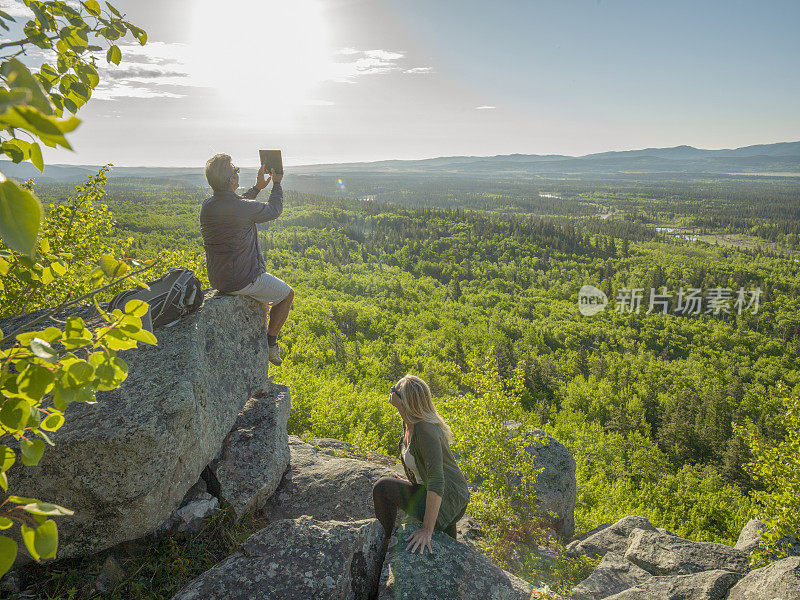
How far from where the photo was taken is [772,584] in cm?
617

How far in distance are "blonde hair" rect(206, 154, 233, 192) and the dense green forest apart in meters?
5.20

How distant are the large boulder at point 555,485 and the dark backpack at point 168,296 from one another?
8.91 metres

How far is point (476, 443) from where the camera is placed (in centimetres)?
1025

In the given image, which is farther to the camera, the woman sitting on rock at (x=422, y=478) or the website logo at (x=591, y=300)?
the website logo at (x=591, y=300)

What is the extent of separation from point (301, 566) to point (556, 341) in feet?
221

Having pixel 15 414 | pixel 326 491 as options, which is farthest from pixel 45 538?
pixel 326 491

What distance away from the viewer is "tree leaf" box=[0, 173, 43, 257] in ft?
2.64

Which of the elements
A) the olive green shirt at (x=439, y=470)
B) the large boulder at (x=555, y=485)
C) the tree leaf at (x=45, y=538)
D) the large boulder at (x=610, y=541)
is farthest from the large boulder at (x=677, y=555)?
the tree leaf at (x=45, y=538)

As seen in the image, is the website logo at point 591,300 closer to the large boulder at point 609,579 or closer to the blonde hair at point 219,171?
the large boulder at point 609,579

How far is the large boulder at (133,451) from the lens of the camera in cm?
457

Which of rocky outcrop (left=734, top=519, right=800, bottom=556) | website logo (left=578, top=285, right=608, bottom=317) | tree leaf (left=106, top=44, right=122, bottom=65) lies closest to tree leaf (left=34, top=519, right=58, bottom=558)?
tree leaf (left=106, top=44, right=122, bottom=65)

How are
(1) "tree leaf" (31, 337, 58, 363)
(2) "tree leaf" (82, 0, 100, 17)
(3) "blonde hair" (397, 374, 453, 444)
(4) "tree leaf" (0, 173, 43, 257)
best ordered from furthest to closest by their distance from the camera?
(3) "blonde hair" (397, 374, 453, 444), (2) "tree leaf" (82, 0, 100, 17), (1) "tree leaf" (31, 337, 58, 363), (4) "tree leaf" (0, 173, 43, 257)

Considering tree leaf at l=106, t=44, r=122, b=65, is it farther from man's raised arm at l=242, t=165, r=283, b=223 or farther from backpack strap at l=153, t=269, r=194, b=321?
backpack strap at l=153, t=269, r=194, b=321

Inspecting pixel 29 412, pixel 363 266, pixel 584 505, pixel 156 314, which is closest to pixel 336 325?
pixel 584 505
